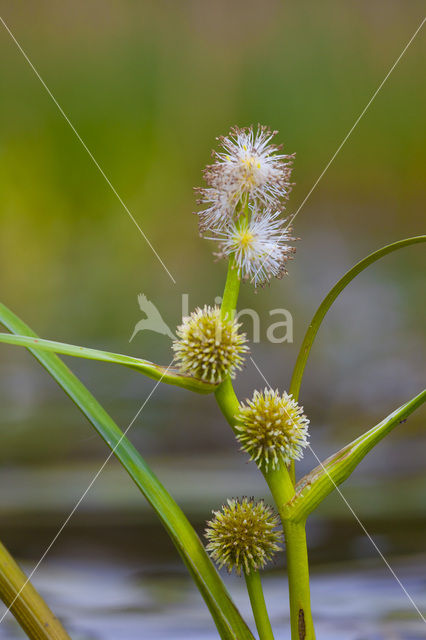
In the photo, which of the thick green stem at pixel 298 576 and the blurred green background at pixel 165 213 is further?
the blurred green background at pixel 165 213

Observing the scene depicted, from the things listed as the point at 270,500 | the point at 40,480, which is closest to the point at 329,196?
the point at 270,500

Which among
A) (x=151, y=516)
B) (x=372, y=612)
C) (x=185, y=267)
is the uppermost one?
(x=185, y=267)

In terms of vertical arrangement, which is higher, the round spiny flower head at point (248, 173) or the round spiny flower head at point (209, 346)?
the round spiny flower head at point (248, 173)

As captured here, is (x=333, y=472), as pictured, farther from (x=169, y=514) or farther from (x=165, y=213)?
(x=165, y=213)

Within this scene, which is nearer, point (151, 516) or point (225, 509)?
point (225, 509)

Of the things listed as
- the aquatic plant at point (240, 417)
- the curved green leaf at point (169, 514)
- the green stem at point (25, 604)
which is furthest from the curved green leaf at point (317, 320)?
the green stem at point (25, 604)

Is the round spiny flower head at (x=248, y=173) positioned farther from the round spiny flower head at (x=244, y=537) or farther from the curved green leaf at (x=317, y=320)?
the round spiny flower head at (x=244, y=537)

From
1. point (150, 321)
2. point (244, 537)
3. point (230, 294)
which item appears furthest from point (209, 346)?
point (150, 321)

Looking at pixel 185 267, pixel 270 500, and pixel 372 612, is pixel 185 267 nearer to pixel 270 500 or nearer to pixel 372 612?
pixel 270 500
